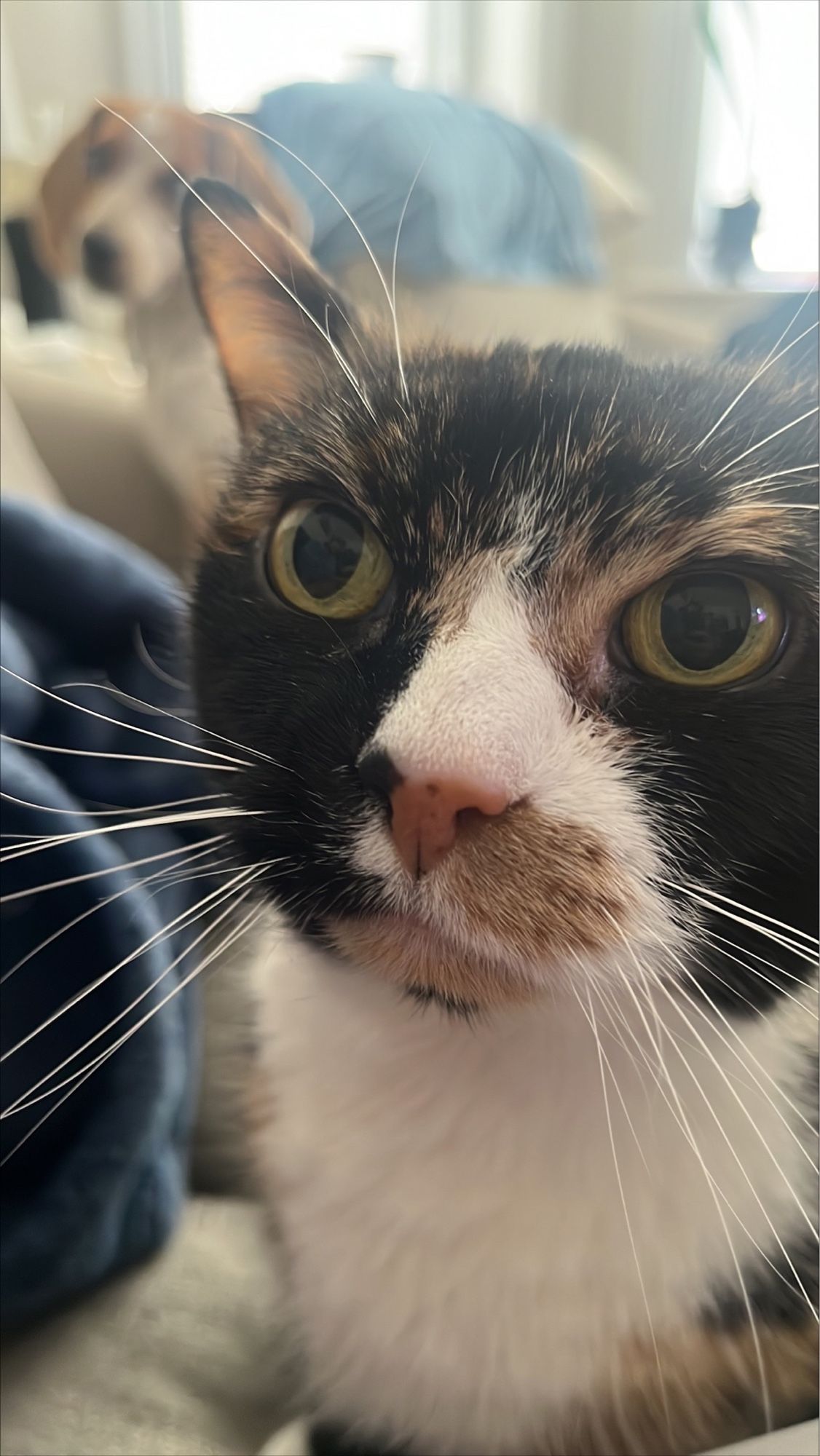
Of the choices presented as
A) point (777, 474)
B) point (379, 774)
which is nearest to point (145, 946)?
point (379, 774)

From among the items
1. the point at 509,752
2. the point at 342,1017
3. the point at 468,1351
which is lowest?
the point at 468,1351

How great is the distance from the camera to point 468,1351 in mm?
363

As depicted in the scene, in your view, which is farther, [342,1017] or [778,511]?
[342,1017]

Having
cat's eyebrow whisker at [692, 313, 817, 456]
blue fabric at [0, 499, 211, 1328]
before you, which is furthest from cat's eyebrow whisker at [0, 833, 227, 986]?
cat's eyebrow whisker at [692, 313, 817, 456]

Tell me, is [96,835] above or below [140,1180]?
above

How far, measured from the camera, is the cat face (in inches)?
10.3

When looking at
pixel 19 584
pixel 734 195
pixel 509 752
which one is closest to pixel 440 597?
pixel 509 752

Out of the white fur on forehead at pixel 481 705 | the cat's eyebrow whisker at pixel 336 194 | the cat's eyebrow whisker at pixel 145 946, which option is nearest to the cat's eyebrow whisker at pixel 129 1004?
the cat's eyebrow whisker at pixel 145 946

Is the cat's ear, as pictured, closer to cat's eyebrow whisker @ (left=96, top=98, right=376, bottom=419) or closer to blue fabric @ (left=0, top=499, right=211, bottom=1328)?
cat's eyebrow whisker @ (left=96, top=98, right=376, bottom=419)

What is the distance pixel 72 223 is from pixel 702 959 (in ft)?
1.31

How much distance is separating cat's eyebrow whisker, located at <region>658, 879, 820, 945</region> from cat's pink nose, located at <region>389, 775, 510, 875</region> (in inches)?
2.2

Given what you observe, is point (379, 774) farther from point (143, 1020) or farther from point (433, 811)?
point (143, 1020)

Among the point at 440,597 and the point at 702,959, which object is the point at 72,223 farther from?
the point at 702,959

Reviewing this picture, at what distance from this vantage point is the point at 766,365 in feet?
0.93
